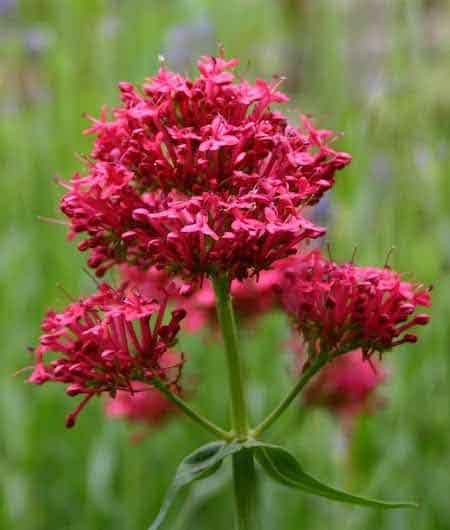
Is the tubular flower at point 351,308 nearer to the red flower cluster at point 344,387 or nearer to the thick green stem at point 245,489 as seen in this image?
the thick green stem at point 245,489

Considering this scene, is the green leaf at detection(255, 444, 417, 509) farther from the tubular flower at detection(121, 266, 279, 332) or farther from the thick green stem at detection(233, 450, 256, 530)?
the tubular flower at detection(121, 266, 279, 332)

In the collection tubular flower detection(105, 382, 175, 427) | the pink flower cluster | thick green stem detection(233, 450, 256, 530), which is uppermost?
the pink flower cluster

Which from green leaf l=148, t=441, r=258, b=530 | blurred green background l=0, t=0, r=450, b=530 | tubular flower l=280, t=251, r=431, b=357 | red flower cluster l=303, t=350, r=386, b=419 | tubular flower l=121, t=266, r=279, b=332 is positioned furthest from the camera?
blurred green background l=0, t=0, r=450, b=530

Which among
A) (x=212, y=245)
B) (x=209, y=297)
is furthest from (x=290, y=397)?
(x=209, y=297)

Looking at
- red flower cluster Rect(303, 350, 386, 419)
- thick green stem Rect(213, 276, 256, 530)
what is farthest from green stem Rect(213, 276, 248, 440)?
red flower cluster Rect(303, 350, 386, 419)

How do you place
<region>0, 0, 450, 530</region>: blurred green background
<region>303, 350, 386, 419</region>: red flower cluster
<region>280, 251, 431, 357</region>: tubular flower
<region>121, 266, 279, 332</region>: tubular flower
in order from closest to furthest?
<region>280, 251, 431, 357</region>: tubular flower → <region>121, 266, 279, 332</region>: tubular flower → <region>303, 350, 386, 419</region>: red flower cluster → <region>0, 0, 450, 530</region>: blurred green background

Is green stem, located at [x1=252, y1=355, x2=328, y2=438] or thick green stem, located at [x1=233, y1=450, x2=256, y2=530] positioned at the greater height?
green stem, located at [x1=252, y1=355, x2=328, y2=438]
